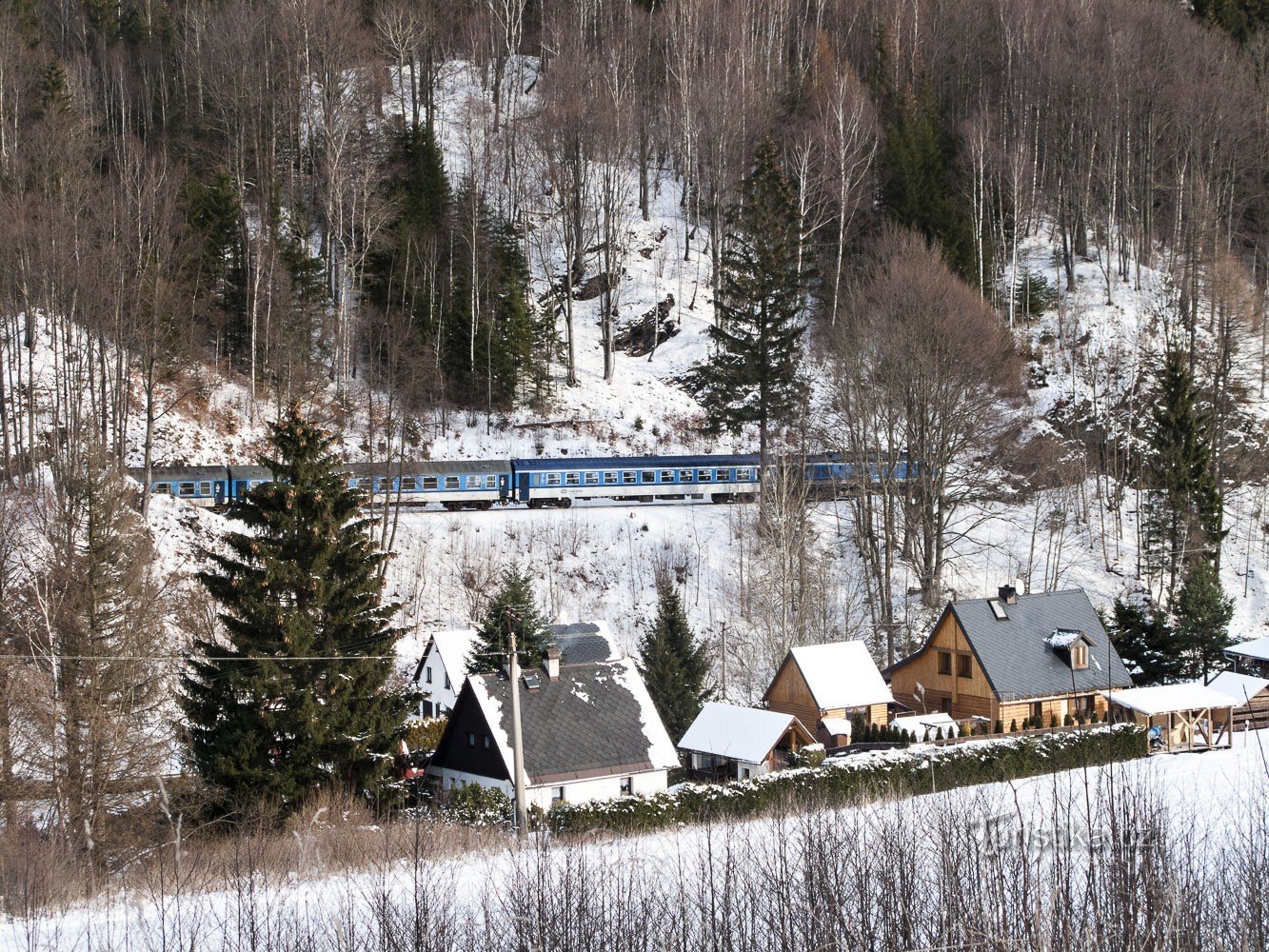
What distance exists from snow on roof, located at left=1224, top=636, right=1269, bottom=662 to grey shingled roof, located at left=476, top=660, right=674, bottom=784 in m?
16.1

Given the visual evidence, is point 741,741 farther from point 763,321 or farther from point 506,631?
point 763,321

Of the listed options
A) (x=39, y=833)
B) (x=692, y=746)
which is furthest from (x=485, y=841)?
(x=692, y=746)

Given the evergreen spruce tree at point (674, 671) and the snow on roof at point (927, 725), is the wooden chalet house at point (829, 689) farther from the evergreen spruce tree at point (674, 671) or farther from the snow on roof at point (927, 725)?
the evergreen spruce tree at point (674, 671)

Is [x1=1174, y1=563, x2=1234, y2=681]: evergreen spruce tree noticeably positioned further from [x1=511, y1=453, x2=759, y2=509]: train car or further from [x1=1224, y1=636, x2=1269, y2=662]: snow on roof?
[x1=511, y1=453, x2=759, y2=509]: train car

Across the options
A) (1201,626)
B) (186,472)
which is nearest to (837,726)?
(1201,626)

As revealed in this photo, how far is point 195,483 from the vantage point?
39094mm

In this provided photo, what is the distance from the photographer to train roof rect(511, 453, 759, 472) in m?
43.0

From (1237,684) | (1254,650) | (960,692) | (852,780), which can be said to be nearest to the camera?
(852,780)

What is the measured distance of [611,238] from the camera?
170ft

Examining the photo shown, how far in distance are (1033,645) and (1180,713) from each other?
197 inches

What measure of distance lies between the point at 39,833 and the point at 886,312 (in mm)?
27326

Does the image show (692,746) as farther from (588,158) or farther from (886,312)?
(588,158)

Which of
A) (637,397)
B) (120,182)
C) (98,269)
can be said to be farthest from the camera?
(637,397)

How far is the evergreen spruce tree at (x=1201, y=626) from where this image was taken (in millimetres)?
32156
